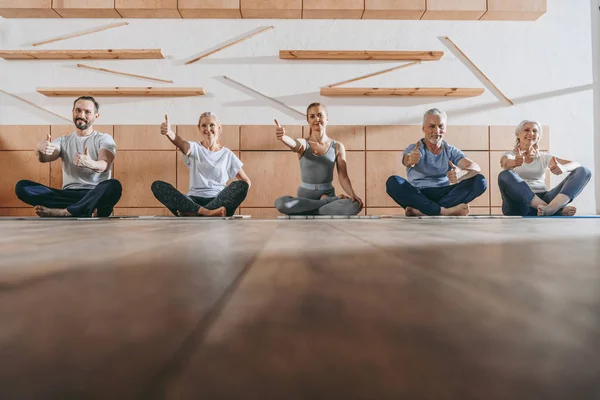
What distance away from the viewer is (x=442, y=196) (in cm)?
224

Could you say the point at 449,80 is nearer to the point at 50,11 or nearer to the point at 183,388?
the point at 50,11

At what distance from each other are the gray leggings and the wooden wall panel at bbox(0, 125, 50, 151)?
2.13 metres

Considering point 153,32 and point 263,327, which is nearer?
point 263,327

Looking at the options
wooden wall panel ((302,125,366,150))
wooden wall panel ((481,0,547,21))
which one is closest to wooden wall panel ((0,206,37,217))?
wooden wall panel ((302,125,366,150))

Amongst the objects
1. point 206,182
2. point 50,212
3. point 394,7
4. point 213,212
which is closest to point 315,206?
point 213,212

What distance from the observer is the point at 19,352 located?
0.13 meters

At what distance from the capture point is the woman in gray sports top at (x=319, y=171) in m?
2.27

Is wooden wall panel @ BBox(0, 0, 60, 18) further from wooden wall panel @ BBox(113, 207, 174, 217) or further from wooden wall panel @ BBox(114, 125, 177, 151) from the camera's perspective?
wooden wall panel @ BBox(113, 207, 174, 217)

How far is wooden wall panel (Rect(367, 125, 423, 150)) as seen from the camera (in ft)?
10.2

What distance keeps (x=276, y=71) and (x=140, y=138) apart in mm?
1173

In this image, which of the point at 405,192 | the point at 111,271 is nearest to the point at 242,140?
the point at 405,192

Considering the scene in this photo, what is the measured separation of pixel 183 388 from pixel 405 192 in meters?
2.15

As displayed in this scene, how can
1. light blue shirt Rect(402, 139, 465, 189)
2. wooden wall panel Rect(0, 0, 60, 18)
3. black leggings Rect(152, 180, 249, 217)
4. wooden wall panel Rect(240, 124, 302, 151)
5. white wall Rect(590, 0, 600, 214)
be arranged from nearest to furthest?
black leggings Rect(152, 180, 249, 217) < light blue shirt Rect(402, 139, 465, 189) < wooden wall panel Rect(0, 0, 60, 18) < wooden wall panel Rect(240, 124, 302, 151) < white wall Rect(590, 0, 600, 214)

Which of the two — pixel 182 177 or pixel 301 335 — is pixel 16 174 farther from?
pixel 301 335
